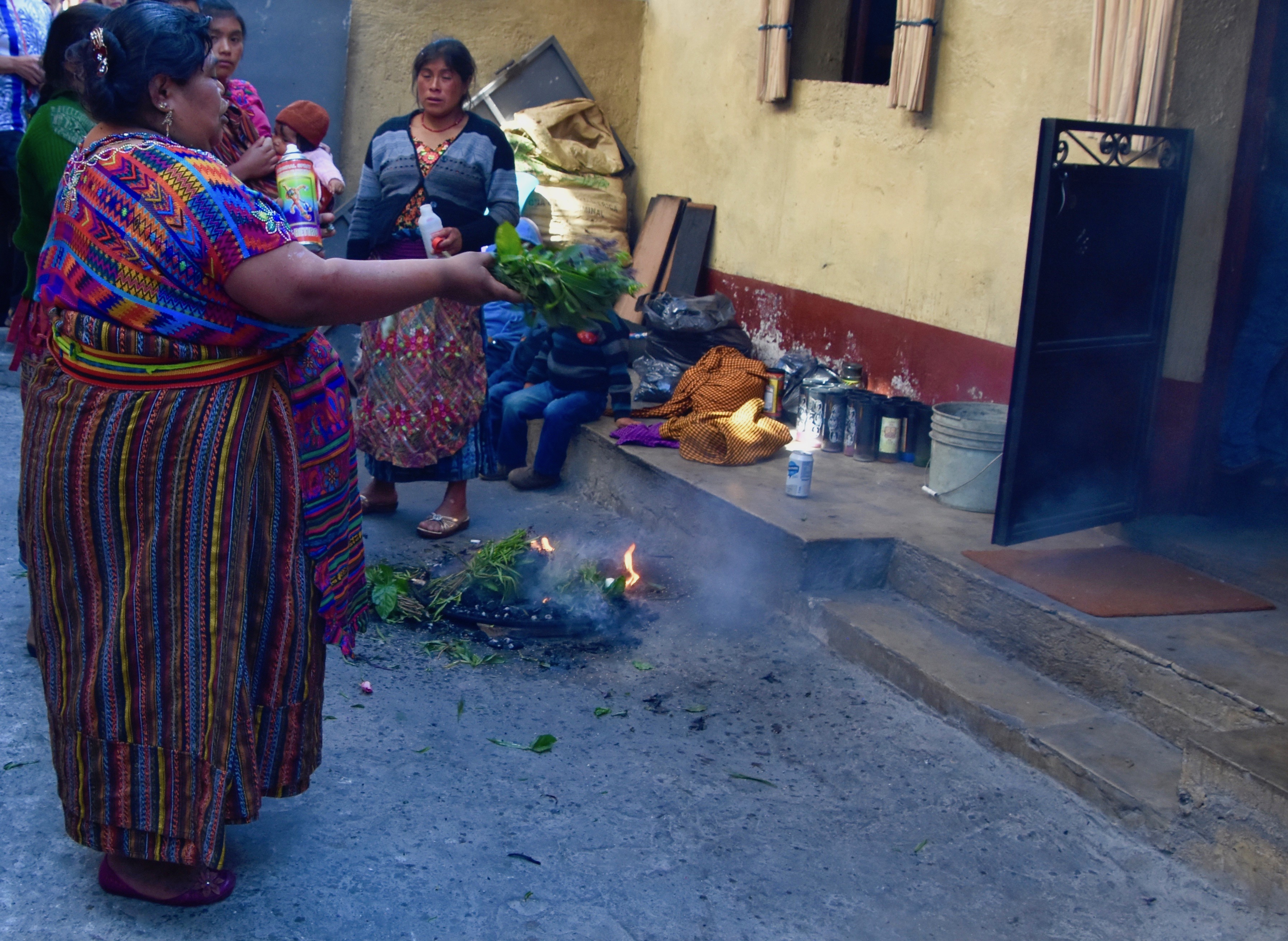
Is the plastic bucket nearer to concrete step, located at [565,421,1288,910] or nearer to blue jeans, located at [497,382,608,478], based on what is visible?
concrete step, located at [565,421,1288,910]

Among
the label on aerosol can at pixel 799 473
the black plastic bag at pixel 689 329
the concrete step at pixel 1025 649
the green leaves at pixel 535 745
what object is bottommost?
the green leaves at pixel 535 745

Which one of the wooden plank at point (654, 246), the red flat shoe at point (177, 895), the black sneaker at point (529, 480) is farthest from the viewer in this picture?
the wooden plank at point (654, 246)

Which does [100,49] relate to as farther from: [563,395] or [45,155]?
[563,395]

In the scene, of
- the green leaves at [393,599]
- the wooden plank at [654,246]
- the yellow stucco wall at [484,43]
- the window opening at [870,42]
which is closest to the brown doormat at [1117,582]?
the green leaves at [393,599]

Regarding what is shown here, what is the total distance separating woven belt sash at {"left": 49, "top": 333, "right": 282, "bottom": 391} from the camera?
2.41 meters

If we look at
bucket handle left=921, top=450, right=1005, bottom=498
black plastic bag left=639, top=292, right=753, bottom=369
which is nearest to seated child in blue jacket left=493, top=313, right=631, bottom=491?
black plastic bag left=639, top=292, right=753, bottom=369

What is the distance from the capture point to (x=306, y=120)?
4.53 m

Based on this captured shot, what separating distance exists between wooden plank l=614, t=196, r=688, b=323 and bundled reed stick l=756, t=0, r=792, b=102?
1320mm

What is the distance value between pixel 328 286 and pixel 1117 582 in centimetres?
315

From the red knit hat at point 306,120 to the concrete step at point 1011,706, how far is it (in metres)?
2.58

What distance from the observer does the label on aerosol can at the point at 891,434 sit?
20.1 feet

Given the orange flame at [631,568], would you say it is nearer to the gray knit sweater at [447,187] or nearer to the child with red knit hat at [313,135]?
the gray knit sweater at [447,187]

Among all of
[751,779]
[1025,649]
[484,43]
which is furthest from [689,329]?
[751,779]

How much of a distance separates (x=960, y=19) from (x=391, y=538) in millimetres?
3747
